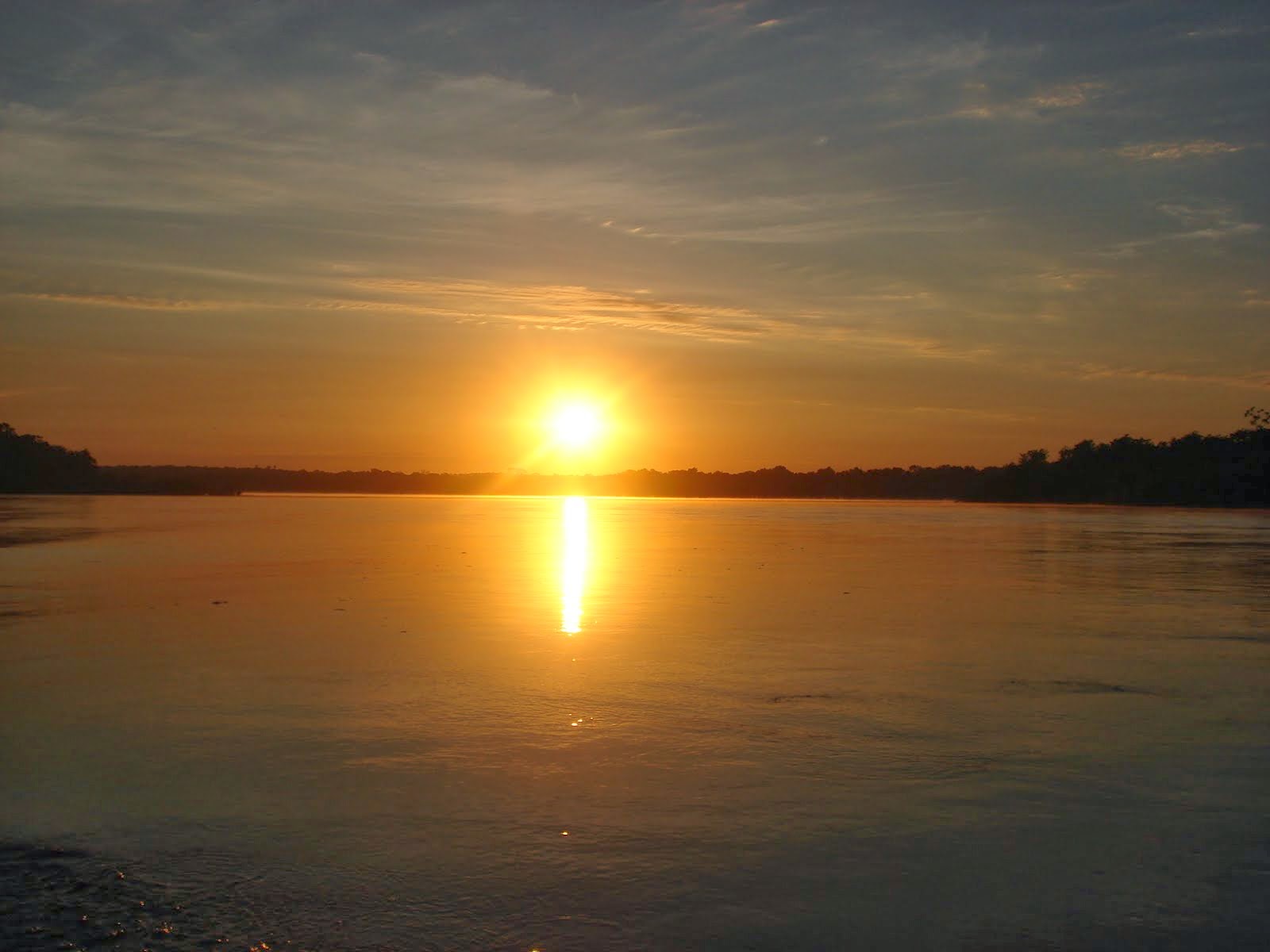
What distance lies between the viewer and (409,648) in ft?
37.1

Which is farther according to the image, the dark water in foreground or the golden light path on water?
the golden light path on water

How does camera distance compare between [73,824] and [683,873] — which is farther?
[73,824]

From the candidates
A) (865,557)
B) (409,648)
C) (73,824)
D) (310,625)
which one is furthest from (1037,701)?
(865,557)

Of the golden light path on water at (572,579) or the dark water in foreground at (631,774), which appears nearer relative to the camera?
the dark water in foreground at (631,774)

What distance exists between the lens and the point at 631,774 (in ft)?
21.9

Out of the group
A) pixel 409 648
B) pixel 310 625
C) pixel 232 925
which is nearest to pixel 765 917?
pixel 232 925

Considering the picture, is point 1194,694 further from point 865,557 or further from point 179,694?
point 865,557

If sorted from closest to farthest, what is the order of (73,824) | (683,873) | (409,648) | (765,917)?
(765,917) → (683,873) → (73,824) → (409,648)

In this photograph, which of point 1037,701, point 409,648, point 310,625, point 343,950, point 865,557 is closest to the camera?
point 343,950

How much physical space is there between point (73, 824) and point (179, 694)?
3.48m

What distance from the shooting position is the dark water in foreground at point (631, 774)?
4.60m

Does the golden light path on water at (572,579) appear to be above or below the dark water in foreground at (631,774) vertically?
above

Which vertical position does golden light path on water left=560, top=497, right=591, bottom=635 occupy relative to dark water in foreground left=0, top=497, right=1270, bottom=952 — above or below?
above

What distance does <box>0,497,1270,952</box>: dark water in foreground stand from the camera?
15.1ft
